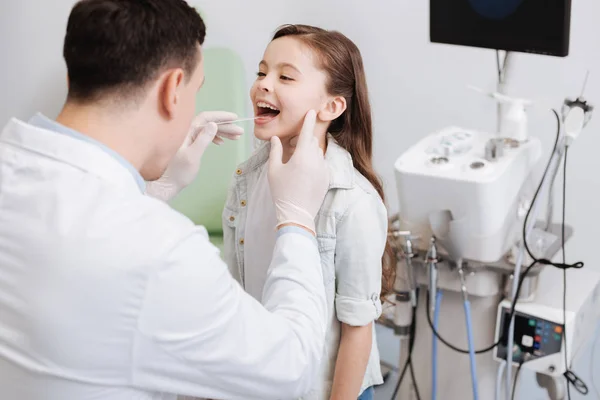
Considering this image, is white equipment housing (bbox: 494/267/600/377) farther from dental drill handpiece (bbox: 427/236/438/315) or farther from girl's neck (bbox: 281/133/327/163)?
girl's neck (bbox: 281/133/327/163)

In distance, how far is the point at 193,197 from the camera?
2.55 meters

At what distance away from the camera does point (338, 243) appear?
1388 mm

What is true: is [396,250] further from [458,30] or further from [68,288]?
[68,288]

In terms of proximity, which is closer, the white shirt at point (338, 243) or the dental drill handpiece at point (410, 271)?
the white shirt at point (338, 243)

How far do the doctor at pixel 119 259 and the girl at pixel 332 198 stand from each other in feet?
0.93

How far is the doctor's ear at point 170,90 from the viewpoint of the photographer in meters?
1.07

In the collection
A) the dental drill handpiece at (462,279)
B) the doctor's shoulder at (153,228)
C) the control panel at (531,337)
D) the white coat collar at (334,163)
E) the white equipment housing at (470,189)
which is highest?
the doctor's shoulder at (153,228)

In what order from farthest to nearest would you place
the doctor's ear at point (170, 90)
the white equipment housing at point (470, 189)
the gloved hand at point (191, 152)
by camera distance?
1. the white equipment housing at point (470, 189)
2. the gloved hand at point (191, 152)
3. the doctor's ear at point (170, 90)

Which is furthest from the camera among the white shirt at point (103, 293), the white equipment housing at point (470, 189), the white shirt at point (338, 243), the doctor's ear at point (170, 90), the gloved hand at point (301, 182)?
the white equipment housing at point (470, 189)

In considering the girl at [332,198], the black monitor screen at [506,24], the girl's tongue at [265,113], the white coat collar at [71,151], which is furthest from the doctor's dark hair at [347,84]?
the white coat collar at [71,151]

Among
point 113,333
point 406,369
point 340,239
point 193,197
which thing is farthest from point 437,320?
point 113,333

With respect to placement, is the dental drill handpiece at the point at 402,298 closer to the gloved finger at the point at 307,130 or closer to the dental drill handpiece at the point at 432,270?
the dental drill handpiece at the point at 432,270

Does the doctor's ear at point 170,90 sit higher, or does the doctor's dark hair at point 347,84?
the doctor's ear at point 170,90

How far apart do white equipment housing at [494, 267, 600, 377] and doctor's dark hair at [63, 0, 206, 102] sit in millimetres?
1125
